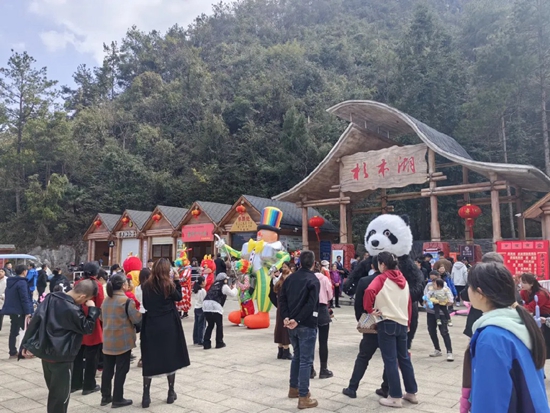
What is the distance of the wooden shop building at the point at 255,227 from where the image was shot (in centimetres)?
2029

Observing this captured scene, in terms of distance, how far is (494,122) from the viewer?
2336 cm

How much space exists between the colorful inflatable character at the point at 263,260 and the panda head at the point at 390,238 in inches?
138

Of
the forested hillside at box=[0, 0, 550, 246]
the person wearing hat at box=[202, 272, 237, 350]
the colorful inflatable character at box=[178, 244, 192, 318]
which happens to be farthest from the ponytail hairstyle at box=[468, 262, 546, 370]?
the forested hillside at box=[0, 0, 550, 246]

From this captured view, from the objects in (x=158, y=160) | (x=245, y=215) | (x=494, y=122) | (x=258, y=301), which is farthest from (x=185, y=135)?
(x=258, y=301)

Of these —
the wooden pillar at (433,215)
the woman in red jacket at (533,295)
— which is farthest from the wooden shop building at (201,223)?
the woman in red jacket at (533,295)

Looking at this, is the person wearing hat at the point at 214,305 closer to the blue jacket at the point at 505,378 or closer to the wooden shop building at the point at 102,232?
the blue jacket at the point at 505,378

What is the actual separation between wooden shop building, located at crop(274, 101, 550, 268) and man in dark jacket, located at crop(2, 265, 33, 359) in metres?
11.6

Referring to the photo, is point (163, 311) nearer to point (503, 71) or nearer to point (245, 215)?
point (245, 215)

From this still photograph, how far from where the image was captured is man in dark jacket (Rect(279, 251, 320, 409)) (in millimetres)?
4371

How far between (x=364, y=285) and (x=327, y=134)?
88.5 ft

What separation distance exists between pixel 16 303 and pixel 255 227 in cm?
1333

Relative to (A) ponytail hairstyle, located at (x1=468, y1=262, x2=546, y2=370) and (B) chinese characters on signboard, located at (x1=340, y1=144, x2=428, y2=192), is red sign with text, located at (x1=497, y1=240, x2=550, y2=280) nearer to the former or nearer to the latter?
(B) chinese characters on signboard, located at (x1=340, y1=144, x2=428, y2=192)

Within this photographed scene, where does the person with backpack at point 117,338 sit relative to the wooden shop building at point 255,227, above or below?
below

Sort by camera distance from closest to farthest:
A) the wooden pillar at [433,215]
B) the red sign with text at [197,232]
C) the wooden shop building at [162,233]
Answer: the wooden pillar at [433,215] → the red sign with text at [197,232] → the wooden shop building at [162,233]
